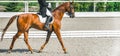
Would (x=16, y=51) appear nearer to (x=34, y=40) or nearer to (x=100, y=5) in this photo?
(x=34, y=40)

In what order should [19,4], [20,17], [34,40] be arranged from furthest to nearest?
[19,4]
[34,40]
[20,17]

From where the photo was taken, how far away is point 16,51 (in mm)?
11711

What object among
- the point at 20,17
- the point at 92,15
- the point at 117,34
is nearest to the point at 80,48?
the point at 20,17

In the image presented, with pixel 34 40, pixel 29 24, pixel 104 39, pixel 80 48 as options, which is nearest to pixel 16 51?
pixel 29 24

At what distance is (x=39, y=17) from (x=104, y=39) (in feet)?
14.0

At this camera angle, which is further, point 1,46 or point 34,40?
point 34,40

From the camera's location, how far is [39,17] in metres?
11.3

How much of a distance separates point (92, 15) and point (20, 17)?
16266 millimetres

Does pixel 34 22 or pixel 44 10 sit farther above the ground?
pixel 44 10

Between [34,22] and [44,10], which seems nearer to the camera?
[44,10]

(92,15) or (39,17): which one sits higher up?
(39,17)

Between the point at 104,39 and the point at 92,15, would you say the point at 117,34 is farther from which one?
the point at 92,15

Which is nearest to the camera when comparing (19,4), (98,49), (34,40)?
(98,49)

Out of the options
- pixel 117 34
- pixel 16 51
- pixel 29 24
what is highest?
pixel 29 24
